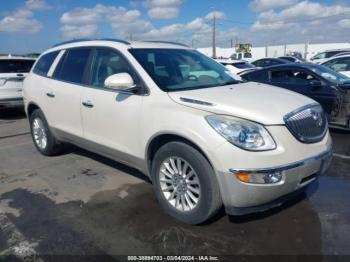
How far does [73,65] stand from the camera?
4.73m

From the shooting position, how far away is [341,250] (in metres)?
2.87

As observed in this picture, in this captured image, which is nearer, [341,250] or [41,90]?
[341,250]

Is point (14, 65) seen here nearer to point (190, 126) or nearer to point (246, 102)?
point (190, 126)

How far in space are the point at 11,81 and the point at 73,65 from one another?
4.99 meters

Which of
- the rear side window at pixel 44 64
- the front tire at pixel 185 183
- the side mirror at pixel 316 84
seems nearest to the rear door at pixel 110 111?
the front tire at pixel 185 183

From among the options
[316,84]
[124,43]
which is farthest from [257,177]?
[316,84]

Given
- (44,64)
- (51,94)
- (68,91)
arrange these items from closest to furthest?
(68,91), (51,94), (44,64)

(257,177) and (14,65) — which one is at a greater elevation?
(14,65)

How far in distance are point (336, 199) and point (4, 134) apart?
22.9 ft

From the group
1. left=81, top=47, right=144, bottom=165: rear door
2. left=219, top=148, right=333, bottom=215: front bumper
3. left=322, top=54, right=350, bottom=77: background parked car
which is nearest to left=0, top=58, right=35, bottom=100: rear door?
left=81, top=47, right=144, bottom=165: rear door

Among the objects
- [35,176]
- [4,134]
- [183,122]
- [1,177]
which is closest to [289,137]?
[183,122]

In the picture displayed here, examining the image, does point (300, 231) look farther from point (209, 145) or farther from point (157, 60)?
point (157, 60)

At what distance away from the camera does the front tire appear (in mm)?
2984

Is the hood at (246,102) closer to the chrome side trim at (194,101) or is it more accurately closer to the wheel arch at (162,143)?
the chrome side trim at (194,101)
